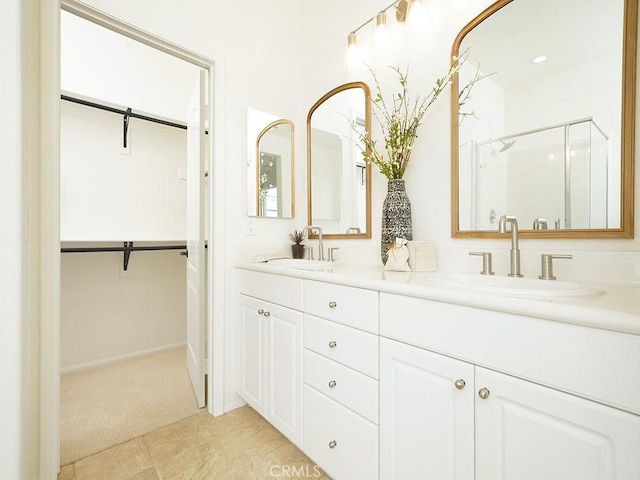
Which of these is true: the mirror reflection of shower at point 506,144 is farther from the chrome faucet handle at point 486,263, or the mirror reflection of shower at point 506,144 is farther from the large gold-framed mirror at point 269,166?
the large gold-framed mirror at point 269,166

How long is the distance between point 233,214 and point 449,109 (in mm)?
1337

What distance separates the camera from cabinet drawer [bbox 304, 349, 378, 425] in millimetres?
1037

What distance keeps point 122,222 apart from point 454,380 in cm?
274

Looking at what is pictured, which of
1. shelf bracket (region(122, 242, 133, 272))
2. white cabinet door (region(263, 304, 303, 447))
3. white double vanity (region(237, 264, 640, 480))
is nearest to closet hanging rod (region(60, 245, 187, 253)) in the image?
shelf bracket (region(122, 242, 133, 272))

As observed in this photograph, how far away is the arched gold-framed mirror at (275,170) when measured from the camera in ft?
6.53

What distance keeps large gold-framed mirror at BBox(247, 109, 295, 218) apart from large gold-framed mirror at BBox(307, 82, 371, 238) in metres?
0.15

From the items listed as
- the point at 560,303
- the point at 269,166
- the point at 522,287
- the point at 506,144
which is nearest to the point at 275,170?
the point at 269,166

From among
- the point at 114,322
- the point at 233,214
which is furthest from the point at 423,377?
the point at 114,322

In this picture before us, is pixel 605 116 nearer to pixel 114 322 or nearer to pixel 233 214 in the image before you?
pixel 233 214

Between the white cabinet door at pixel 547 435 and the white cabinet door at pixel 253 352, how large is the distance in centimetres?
108

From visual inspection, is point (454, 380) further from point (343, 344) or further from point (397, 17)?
point (397, 17)

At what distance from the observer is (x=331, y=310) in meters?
1.19

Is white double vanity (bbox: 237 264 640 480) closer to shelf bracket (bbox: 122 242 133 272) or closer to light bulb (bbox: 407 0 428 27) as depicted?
light bulb (bbox: 407 0 428 27)

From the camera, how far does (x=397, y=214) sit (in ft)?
4.80
